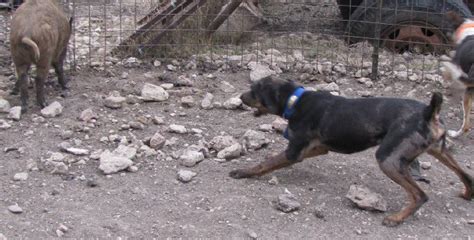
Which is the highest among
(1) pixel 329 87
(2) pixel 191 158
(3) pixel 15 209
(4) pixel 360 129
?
(4) pixel 360 129

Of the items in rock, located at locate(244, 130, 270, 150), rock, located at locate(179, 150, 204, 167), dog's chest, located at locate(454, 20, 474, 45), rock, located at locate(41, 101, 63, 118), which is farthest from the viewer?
dog's chest, located at locate(454, 20, 474, 45)

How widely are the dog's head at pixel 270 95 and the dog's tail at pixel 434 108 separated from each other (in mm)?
1087

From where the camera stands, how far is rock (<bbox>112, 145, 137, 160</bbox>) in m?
5.63

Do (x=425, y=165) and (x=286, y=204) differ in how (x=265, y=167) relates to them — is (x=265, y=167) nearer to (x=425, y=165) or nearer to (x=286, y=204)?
(x=286, y=204)

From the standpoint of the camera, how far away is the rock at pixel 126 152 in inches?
222

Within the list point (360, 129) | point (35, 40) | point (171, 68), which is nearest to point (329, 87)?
point (171, 68)

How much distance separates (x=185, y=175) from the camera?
5.39 meters

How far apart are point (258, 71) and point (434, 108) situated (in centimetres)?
302

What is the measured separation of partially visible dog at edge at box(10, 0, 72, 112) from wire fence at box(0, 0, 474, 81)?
1126 mm

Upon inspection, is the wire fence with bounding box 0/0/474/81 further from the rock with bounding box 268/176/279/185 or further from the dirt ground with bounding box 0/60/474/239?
the rock with bounding box 268/176/279/185

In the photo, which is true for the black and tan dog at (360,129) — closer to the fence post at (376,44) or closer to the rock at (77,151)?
the rock at (77,151)

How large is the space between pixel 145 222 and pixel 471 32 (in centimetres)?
351

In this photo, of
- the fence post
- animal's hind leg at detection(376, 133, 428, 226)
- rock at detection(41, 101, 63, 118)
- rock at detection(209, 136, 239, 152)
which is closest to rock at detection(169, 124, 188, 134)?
rock at detection(209, 136, 239, 152)

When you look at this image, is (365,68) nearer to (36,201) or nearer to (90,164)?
(90,164)
